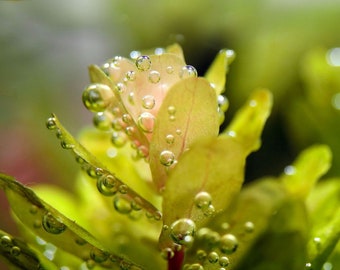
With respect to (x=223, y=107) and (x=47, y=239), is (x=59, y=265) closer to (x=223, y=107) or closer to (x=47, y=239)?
(x=47, y=239)

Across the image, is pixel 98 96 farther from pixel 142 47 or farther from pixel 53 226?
pixel 142 47

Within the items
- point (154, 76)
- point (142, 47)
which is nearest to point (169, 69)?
point (154, 76)

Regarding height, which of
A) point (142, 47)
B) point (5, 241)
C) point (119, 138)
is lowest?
point (5, 241)

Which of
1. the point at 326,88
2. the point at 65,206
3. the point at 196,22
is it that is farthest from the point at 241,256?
the point at 196,22

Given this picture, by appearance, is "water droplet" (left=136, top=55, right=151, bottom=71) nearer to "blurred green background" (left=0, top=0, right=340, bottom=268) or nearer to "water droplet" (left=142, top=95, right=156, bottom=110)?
"water droplet" (left=142, top=95, right=156, bottom=110)

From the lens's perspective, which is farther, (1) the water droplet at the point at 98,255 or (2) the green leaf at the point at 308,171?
(2) the green leaf at the point at 308,171

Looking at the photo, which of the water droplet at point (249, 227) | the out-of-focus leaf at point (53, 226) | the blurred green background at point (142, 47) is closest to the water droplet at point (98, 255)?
the out-of-focus leaf at point (53, 226)

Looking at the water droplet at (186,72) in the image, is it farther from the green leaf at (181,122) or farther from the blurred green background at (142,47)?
the blurred green background at (142,47)
